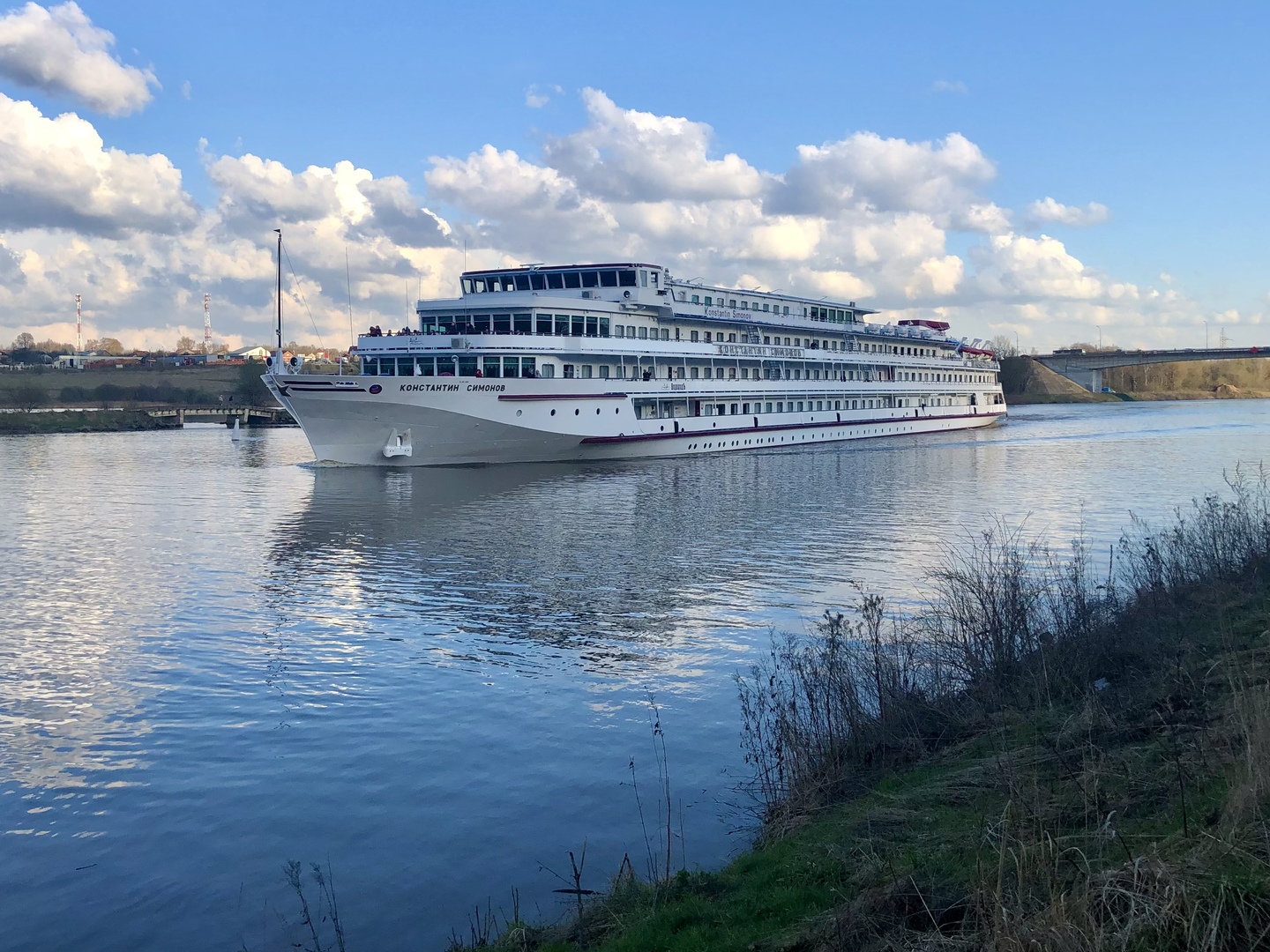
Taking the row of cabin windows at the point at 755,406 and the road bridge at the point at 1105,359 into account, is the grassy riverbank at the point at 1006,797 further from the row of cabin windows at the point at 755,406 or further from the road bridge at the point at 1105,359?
the road bridge at the point at 1105,359

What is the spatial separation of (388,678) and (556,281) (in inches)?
1682

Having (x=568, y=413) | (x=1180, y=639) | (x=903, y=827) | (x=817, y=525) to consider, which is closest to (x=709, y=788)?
(x=903, y=827)

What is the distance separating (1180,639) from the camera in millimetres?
13203

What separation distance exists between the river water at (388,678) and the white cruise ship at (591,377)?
6.63 m

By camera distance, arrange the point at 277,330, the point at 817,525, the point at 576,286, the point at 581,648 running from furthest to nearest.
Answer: the point at 576,286 → the point at 277,330 → the point at 817,525 → the point at 581,648

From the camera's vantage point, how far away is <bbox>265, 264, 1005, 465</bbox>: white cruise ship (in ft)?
153

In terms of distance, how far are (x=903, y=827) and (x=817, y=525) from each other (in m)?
23.4

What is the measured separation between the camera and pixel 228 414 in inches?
4099

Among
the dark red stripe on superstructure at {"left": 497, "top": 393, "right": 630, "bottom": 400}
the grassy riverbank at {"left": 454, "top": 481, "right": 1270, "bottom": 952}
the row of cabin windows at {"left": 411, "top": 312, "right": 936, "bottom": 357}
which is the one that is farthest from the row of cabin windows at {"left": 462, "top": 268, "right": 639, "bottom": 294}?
the grassy riverbank at {"left": 454, "top": 481, "right": 1270, "bottom": 952}

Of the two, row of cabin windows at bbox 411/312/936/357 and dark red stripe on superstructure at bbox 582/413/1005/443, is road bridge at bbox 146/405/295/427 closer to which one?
row of cabin windows at bbox 411/312/936/357

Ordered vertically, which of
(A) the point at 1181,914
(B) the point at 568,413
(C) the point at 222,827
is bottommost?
(C) the point at 222,827

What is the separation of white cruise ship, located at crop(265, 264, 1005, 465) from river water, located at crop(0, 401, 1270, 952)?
6628 mm

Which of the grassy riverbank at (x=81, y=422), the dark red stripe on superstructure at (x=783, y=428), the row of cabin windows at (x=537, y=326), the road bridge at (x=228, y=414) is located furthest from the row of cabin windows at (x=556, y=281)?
the road bridge at (x=228, y=414)

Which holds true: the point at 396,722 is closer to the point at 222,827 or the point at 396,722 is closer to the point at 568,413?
the point at 222,827
